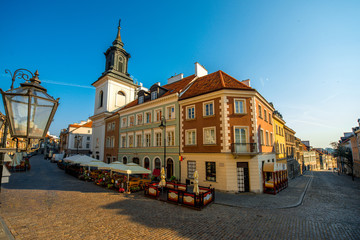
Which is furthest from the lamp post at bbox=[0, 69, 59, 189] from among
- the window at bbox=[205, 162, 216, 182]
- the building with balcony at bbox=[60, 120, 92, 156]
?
the building with balcony at bbox=[60, 120, 92, 156]

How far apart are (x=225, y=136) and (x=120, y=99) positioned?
2676 centimetres

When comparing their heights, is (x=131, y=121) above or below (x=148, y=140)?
above

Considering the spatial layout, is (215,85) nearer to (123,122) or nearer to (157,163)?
(157,163)

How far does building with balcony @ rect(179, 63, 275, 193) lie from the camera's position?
16.7 m

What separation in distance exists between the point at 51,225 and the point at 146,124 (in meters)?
17.2

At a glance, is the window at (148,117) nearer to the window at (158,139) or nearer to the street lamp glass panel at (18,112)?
the window at (158,139)

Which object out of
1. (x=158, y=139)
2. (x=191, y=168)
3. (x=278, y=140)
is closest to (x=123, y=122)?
(x=158, y=139)

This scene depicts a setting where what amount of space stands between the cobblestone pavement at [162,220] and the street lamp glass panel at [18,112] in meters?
6.12

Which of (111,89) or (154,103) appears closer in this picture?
(154,103)

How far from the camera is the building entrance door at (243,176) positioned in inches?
658

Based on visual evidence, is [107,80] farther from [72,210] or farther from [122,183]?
[72,210]

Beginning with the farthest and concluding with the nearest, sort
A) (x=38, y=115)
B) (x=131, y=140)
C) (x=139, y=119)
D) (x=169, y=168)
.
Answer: (x=131, y=140), (x=139, y=119), (x=169, y=168), (x=38, y=115)

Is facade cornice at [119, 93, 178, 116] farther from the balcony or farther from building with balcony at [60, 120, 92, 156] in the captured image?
building with balcony at [60, 120, 92, 156]

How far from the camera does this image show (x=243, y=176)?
661 inches
